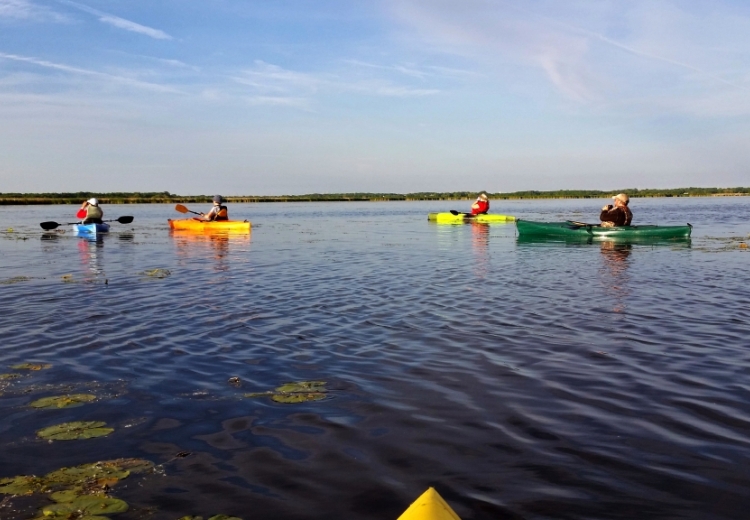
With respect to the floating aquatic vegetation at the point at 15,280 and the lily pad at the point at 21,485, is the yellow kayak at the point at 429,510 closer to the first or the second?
the lily pad at the point at 21,485

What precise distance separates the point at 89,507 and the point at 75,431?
5.22 feet

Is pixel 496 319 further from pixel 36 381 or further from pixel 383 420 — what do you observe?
pixel 36 381

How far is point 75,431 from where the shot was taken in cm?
538

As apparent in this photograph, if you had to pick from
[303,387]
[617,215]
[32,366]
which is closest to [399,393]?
[303,387]

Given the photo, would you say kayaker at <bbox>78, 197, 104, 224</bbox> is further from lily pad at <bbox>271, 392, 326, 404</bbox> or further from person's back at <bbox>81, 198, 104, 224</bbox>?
lily pad at <bbox>271, 392, 326, 404</bbox>

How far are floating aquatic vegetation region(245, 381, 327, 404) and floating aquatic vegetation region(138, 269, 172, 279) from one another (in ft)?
34.8

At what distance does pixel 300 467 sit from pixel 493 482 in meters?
1.46

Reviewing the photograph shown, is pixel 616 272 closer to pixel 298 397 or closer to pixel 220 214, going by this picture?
pixel 298 397

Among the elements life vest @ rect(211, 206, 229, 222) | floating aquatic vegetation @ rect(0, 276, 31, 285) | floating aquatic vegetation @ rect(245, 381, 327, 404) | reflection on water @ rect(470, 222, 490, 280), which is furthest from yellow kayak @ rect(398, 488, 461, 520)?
life vest @ rect(211, 206, 229, 222)

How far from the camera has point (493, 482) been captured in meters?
4.39

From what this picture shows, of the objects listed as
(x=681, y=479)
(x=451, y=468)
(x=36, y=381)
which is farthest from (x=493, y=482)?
(x=36, y=381)

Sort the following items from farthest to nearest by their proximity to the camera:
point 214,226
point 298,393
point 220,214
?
point 220,214 → point 214,226 → point 298,393

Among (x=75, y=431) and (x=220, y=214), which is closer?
(x=75, y=431)

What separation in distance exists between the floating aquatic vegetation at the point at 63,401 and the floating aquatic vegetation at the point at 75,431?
0.59 meters
